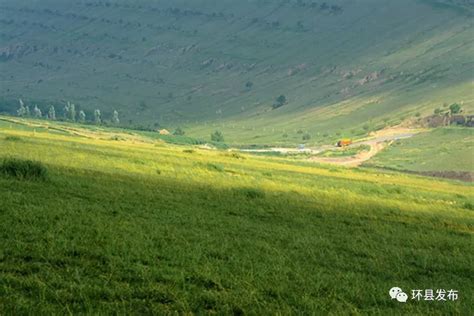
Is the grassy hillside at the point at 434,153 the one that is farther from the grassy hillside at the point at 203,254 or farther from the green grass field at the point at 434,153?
the grassy hillside at the point at 203,254

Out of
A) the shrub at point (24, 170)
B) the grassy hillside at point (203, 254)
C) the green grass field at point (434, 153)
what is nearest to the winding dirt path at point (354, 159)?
the green grass field at point (434, 153)

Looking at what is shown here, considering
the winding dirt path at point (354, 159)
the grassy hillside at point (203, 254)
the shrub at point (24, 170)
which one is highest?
the winding dirt path at point (354, 159)

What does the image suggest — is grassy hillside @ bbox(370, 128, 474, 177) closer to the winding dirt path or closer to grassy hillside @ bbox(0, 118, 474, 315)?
the winding dirt path

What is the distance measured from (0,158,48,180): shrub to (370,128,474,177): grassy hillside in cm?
12416

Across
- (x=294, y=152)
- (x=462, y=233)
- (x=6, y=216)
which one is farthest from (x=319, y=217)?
(x=294, y=152)

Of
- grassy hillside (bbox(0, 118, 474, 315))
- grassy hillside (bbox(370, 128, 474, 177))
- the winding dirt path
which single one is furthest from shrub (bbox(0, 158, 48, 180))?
the winding dirt path

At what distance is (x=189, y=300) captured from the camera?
12.2m

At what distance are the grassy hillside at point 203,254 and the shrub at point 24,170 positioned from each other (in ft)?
0.63

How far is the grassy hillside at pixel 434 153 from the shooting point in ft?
495

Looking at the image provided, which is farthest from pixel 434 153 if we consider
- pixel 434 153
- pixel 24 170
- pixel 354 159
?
pixel 24 170

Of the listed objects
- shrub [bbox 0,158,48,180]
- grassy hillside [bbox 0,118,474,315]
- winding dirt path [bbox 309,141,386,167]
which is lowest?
grassy hillside [bbox 0,118,474,315]

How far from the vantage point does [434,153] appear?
17112 cm

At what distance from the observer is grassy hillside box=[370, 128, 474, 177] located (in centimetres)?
15100

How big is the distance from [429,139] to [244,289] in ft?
625
